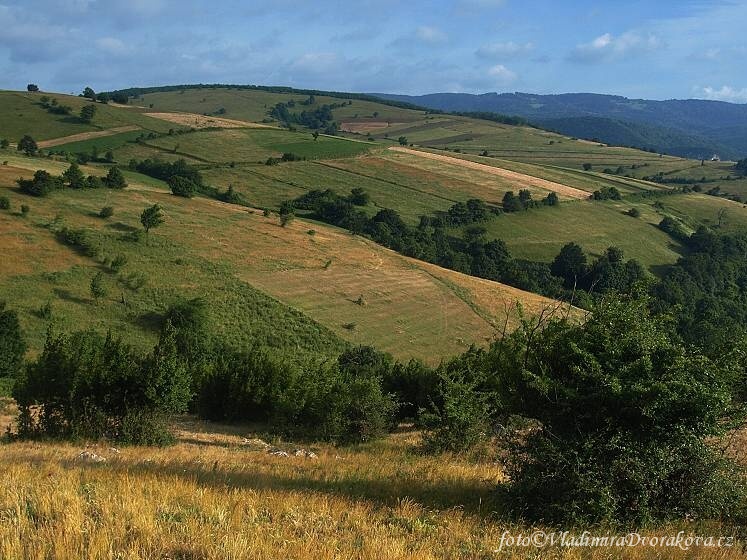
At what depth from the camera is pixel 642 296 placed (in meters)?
9.12

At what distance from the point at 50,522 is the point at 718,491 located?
905 centimetres

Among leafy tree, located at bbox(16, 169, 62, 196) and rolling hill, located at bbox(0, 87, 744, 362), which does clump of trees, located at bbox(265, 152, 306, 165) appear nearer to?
rolling hill, located at bbox(0, 87, 744, 362)

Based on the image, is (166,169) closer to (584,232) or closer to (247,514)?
(584,232)

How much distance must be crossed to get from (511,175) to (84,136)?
302ft

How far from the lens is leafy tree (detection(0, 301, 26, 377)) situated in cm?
3684

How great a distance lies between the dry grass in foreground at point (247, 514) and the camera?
20.7 ft

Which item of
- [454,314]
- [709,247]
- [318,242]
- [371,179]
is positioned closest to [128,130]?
[371,179]

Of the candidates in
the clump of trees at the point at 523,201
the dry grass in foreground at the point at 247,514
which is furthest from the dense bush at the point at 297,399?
the clump of trees at the point at 523,201

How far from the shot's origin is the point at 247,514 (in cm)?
779

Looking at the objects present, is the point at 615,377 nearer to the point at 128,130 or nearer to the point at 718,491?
the point at 718,491

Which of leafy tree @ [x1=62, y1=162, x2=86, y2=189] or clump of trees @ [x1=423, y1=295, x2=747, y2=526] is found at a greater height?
leafy tree @ [x1=62, y1=162, x2=86, y2=189]

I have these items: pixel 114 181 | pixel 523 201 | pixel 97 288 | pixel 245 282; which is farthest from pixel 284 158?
pixel 97 288

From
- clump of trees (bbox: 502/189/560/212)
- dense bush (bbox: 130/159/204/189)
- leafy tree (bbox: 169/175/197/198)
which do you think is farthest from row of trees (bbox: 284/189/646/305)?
dense bush (bbox: 130/159/204/189)

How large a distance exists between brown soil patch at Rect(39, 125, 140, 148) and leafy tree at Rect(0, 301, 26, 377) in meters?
A: 85.1
